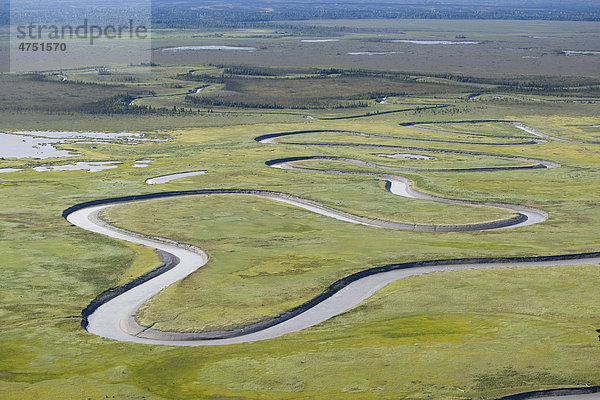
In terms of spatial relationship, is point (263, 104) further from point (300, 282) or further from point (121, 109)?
point (300, 282)

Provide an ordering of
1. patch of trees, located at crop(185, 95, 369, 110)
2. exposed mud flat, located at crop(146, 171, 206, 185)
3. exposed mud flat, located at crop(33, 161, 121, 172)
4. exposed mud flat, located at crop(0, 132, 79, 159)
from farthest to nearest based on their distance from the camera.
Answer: patch of trees, located at crop(185, 95, 369, 110)
exposed mud flat, located at crop(0, 132, 79, 159)
exposed mud flat, located at crop(33, 161, 121, 172)
exposed mud flat, located at crop(146, 171, 206, 185)

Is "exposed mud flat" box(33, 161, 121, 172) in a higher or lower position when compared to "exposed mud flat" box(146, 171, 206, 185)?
lower

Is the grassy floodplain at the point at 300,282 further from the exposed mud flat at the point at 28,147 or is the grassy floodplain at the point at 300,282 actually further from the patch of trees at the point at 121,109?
the patch of trees at the point at 121,109

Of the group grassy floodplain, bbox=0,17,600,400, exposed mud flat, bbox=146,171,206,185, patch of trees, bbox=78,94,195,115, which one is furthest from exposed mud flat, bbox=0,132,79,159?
patch of trees, bbox=78,94,195,115

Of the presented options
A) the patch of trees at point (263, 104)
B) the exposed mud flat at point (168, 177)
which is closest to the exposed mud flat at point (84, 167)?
the exposed mud flat at point (168, 177)

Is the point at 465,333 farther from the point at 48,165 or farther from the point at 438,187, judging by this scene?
the point at 48,165

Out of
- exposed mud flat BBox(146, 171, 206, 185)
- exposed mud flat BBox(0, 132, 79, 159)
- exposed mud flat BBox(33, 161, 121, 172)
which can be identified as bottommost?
exposed mud flat BBox(0, 132, 79, 159)

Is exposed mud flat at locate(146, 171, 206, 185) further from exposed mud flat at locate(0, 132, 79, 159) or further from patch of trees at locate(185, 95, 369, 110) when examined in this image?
patch of trees at locate(185, 95, 369, 110)

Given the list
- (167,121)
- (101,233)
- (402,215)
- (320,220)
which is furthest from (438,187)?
(167,121)

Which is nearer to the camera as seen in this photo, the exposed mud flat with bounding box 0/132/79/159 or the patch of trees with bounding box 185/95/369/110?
the exposed mud flat with bounding box 0/132/79/159
